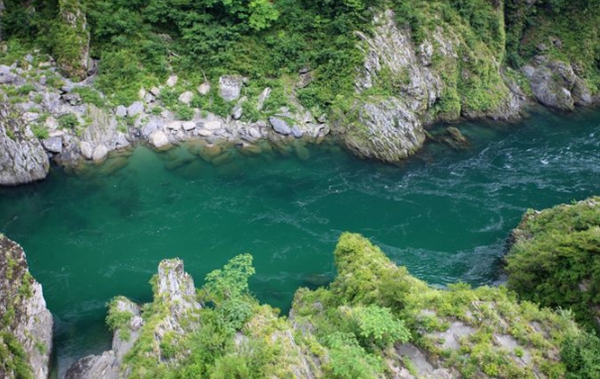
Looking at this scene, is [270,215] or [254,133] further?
[254,133]

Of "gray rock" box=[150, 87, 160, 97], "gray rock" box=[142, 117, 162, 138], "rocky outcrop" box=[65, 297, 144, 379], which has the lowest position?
"rocky outcrop" box=[65, 297, 144, 379]

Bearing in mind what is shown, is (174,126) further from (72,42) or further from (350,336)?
(350,336)

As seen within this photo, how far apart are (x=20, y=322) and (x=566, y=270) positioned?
1988cm

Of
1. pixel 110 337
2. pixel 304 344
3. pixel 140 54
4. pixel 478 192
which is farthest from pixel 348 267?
pixel 140 54

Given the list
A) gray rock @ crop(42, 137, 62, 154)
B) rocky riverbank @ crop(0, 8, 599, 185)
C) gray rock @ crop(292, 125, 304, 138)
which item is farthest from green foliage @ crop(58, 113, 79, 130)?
gray rock @ crop(292, 125, 304, 138)

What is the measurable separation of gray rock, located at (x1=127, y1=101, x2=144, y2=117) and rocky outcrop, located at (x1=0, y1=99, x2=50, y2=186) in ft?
22.1

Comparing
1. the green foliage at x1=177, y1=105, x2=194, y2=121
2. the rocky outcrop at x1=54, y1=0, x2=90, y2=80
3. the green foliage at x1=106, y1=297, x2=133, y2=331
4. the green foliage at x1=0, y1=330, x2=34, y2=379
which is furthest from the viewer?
the green foliage at x1=177, y1=105, x2=194, y2=121

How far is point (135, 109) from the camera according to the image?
110 ft

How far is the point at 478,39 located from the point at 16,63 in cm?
3637

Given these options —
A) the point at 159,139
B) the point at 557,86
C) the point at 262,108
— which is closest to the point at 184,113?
the point at 159,139

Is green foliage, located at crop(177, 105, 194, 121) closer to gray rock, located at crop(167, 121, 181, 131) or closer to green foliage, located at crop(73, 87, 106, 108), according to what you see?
gray rock, located at crop(167, 121, 181, 131)

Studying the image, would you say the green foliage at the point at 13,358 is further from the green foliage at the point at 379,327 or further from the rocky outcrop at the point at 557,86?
the rocky outcrop at the point at 557,86

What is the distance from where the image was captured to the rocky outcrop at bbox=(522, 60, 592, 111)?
43.2 meters

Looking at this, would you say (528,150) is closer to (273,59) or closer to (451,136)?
(451,136)
